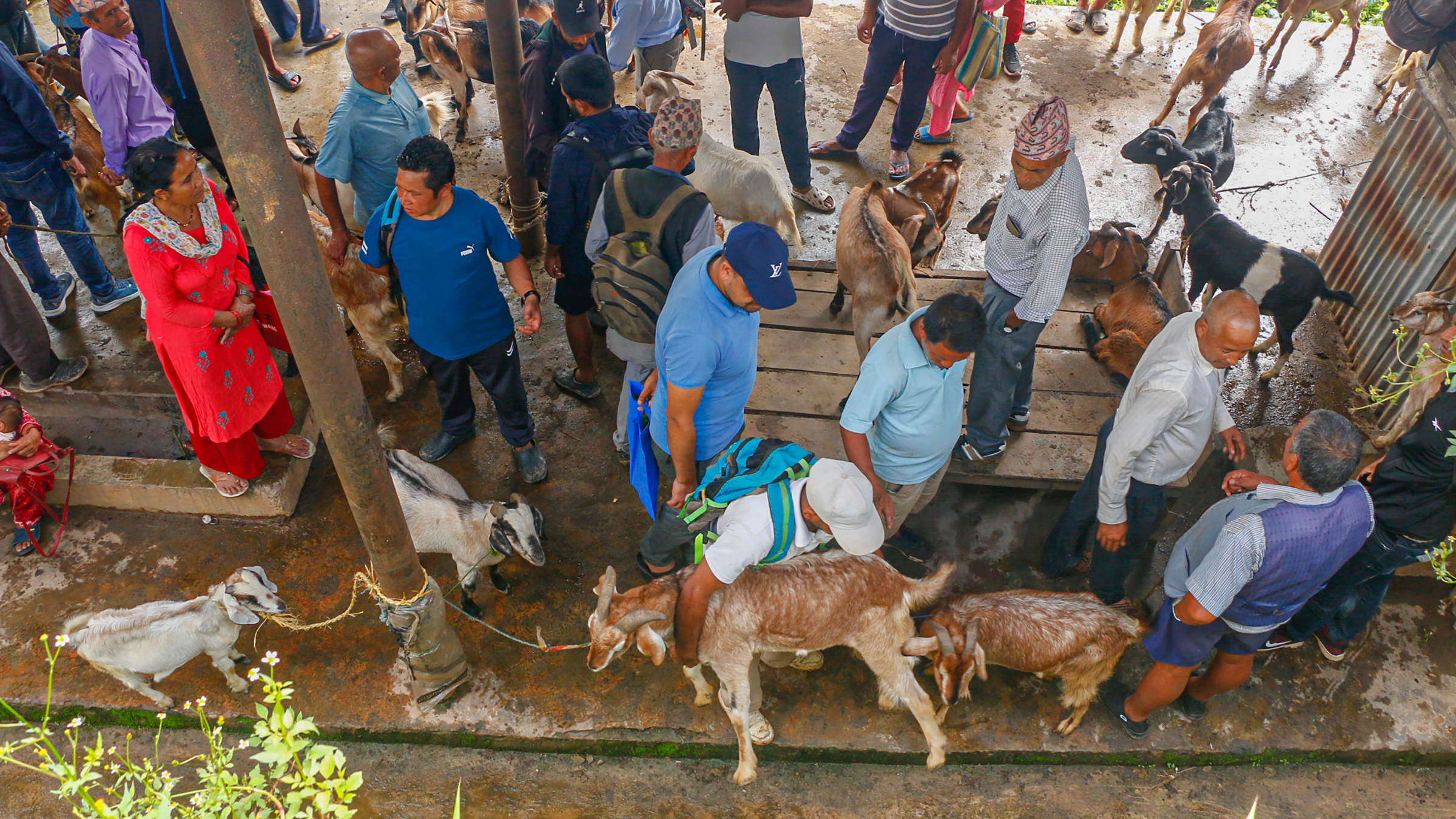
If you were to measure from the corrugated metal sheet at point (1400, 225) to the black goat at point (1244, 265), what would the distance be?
0.73ft

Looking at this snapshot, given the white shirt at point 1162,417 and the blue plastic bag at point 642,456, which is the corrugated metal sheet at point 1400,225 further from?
the blue plastic bag at point 642,456

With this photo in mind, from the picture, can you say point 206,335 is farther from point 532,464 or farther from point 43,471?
point 532,464

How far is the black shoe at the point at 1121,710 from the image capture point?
416 cm

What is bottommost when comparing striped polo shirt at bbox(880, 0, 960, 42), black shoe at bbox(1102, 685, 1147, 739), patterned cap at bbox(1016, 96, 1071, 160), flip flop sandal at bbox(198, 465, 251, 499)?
black shoe at bbox(1102, 685, 1147, 739)

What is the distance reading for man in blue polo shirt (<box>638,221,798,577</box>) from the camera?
3391mm

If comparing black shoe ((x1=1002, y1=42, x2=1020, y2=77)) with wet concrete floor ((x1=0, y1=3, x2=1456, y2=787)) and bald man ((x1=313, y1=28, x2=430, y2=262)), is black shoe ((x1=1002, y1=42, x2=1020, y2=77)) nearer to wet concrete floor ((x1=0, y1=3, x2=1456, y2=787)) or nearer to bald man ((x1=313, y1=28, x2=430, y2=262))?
wet concrete floor ((x1=0, y1=3, x2=1456, y2=787))

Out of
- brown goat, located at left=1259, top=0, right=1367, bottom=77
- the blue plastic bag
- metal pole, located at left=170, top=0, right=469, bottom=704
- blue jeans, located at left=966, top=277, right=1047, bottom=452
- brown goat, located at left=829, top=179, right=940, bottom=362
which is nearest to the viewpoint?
metal pole, located at left=170, top=0, right=469, bottom=704

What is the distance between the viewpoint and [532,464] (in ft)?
16.8

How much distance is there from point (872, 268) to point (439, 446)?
109 inches

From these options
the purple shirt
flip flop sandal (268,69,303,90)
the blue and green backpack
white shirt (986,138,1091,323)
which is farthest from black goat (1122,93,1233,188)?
flip flop sandal (268,69,303,90)

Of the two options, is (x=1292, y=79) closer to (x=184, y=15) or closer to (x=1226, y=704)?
(x=1226, y=704)

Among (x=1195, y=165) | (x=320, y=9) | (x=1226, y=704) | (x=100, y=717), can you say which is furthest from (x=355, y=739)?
(x=320, y=9)

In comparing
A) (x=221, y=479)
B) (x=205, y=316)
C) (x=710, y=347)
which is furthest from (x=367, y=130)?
(x=710, y=347)

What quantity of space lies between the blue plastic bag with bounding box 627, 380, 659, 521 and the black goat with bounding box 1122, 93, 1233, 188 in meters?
4.83
